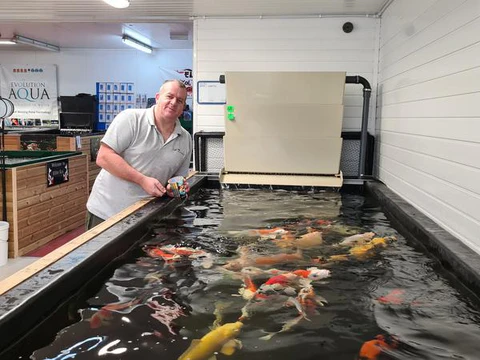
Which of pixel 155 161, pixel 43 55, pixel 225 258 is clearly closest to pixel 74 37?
pixel 43 55

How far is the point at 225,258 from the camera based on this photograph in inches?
94.0

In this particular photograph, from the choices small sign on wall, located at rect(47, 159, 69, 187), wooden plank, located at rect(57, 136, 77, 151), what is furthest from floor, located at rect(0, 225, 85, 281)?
wooden plank, located at rect(57, 136, 77, 151)

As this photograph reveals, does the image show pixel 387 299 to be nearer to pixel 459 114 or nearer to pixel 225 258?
pixel 225 258

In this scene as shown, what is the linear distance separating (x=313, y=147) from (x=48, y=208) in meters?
3.51

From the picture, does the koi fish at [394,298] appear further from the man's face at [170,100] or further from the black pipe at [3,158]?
the black pipe at [3,158]

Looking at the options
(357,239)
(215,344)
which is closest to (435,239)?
(357,239)

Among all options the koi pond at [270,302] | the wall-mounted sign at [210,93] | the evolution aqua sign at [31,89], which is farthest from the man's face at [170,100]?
the evolution aqua sign at [31,89]

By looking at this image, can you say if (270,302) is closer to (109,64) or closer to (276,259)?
(276,259)

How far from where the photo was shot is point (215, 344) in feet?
4.79

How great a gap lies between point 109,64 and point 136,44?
1.93 metres

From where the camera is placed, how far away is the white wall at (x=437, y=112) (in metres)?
2.40

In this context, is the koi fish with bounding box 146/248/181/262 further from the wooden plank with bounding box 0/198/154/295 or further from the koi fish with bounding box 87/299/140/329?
the koi fish with bounding box 87/299/140/329

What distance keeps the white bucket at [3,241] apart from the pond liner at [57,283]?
2.75 meters

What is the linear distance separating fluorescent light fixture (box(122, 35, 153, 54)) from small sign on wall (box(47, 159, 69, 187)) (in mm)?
3344
